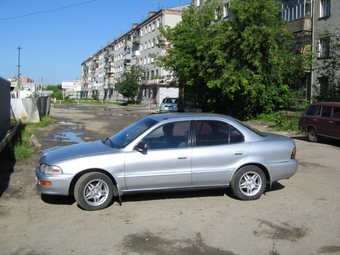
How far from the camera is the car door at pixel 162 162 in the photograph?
621cm

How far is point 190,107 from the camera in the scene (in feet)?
110

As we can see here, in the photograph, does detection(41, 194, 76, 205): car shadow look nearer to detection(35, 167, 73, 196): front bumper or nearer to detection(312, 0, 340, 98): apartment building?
detection(35, 167, 73, 196): front bumper

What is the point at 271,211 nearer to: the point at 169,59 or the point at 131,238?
the point at 131,238

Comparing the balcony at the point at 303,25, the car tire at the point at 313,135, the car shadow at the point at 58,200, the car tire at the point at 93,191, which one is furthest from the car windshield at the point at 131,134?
the balcony at the point at 303,25

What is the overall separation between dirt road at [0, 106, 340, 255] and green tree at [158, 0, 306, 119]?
17.2m

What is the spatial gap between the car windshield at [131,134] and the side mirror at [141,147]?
250 mm

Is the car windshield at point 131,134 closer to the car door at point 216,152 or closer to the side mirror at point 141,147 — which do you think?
the side mirror at point 141,147

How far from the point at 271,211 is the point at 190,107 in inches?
1077

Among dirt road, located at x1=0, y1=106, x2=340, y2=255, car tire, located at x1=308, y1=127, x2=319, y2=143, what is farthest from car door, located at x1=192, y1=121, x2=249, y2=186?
car tire, located at x1=308, y1=127, x2=319, y2=143

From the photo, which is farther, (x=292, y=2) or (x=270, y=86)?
(x=292, y=2)

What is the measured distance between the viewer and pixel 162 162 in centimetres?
630

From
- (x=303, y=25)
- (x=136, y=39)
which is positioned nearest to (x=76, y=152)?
(x=303, y=25)

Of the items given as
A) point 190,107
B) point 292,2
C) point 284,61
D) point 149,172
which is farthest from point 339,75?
point 149,172

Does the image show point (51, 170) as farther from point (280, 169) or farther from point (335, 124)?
point (335, 124)
